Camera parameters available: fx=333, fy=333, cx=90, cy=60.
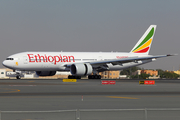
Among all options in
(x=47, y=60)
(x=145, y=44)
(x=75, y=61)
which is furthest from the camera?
(x=145, y=44)

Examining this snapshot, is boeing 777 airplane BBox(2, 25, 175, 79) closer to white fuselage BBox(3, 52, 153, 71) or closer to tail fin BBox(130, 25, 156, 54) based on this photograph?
white fuselage BBox(3, 52, 153, 71)

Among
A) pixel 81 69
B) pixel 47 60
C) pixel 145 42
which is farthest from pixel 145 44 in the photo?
pixel 47 60

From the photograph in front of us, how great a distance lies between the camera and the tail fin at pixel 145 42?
77562mm

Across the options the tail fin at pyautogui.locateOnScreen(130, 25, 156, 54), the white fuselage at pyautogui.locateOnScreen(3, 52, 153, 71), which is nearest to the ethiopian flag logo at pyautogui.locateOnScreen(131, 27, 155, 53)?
the tail fin at pyautogui.locateOnScreen(130, 25, 156, 54)

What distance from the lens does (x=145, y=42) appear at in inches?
3083

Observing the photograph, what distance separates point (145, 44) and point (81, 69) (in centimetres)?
2117

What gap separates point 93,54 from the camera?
71.8 m

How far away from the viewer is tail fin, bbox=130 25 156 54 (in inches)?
3054
